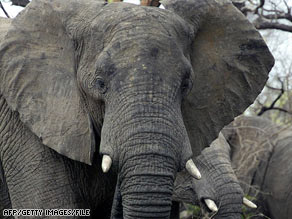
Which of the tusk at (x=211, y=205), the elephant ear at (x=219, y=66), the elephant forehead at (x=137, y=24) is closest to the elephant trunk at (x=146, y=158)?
the elephant forehead at (x=137, y=24)

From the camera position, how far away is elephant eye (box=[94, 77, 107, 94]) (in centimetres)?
316

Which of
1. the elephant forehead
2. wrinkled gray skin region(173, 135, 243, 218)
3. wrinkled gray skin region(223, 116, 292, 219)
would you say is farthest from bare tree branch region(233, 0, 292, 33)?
the elephant forehead

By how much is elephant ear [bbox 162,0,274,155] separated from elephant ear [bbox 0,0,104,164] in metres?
0.66

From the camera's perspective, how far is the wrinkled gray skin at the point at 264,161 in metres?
7.13

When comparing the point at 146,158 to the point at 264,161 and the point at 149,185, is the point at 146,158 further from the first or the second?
the point at 264,161

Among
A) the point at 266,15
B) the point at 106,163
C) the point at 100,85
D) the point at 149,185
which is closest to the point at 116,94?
the point at 100,85

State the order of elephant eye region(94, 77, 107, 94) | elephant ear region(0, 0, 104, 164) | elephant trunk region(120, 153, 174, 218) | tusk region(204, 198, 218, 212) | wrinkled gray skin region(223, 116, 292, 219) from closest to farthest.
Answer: elephant trunk region(120, 153, 174, 218), elephant eye region(94, 77, 107, 94), elephant ear region(0, 0, 104, 164), tusk region(204, 198, 218, 212), wrinkled gray skin region(223, 116, 292, 219)

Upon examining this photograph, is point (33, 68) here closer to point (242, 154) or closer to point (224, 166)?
point (224, 166)

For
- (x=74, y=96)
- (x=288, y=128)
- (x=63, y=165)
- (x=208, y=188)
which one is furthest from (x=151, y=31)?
(x=288, y=128)

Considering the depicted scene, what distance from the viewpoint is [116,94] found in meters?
3.07

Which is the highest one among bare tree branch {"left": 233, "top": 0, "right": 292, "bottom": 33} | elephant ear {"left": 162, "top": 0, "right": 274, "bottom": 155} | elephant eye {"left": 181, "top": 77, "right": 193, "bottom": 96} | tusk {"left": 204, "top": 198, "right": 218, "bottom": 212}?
elephant eye {"left": 181, "top": 77, "right": 193, "bottom": 96}

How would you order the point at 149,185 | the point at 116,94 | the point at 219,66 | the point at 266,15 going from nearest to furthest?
1. the point at 149,185
2. the point at 116,94
3. the point at 219,66
4. the point at 266,15

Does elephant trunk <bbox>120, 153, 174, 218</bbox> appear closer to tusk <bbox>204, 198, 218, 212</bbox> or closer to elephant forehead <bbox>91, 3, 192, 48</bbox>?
elephant forehead <bbox>91, 3, 192, 48</bbox>

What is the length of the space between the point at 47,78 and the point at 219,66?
3.26 ft
